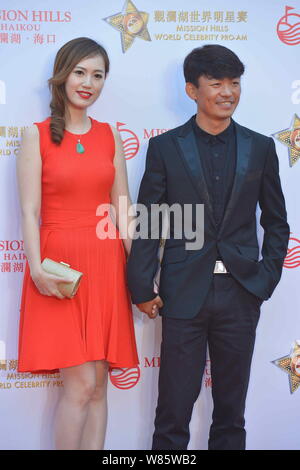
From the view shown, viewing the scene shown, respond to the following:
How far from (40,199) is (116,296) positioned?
1.57 feet

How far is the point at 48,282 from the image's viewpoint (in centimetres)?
232

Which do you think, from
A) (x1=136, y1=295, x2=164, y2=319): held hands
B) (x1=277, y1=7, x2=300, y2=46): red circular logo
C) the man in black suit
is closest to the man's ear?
the man in black suit

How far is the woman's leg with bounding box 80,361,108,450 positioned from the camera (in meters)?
2.49

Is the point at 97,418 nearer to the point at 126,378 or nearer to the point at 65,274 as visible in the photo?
the point at 126,378

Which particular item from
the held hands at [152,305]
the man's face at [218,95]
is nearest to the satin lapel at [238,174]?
the man's face at [218,95]

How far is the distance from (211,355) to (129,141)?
Answer: 3.27 feet

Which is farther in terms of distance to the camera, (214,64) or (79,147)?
(79,147)

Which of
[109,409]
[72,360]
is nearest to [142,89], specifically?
[72,360]

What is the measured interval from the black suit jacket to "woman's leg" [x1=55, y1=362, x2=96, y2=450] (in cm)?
35

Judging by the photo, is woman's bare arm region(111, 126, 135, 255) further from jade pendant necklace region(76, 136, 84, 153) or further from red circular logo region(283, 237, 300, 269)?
red circular logo region(283, 237, 300, 269)

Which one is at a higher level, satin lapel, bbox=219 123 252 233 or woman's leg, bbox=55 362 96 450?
satin lapel, bbox=219 123 252 233

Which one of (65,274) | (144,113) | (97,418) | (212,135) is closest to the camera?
(65,274)

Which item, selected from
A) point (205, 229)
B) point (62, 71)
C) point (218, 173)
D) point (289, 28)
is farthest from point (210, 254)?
point (289, 28)

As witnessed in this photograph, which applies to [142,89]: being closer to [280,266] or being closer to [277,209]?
[277,209]
